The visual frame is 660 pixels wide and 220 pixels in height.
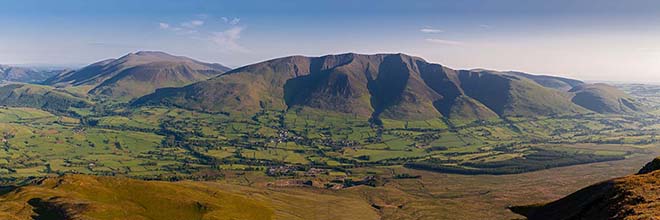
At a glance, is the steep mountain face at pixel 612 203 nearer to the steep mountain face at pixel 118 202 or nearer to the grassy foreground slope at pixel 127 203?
the grassy foreground slope at pixel 127 203

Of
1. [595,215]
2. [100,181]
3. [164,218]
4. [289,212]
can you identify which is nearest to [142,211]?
[164,218]

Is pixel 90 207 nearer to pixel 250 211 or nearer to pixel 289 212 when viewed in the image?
pixel 250 211

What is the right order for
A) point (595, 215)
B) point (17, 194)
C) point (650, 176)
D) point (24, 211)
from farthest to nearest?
point (17, 194) → point (24, 211) → point (650, 176) → point (595, 215)

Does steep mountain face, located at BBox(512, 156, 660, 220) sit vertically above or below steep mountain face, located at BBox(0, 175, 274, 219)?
above

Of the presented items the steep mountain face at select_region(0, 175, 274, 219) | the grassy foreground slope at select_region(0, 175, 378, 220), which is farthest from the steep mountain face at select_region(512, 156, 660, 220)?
the steep mountain face at select_region(0, 175, 274, 219)

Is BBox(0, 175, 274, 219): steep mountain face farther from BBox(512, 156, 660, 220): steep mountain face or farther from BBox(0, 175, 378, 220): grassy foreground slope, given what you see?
BBox(512, 156, 660, 220): steep mountain face

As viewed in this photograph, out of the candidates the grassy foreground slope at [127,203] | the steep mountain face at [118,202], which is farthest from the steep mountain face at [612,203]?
the steep mountain face at [118,202]

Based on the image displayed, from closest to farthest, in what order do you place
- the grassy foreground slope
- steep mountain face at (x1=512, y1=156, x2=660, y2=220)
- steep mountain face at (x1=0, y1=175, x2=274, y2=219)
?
steep mountain face at (x1=512, y1=156, x2=660, y2=220) < steep mountain face at (x1=0, y1=175, x2=274, y2=219) < the grassy foreground slope

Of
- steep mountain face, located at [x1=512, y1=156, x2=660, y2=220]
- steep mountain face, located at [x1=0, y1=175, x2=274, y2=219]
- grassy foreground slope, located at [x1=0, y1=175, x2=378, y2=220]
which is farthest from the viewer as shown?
grassy foreground slope, located at [x1=0, y1=175, x2=378, y2=220]
